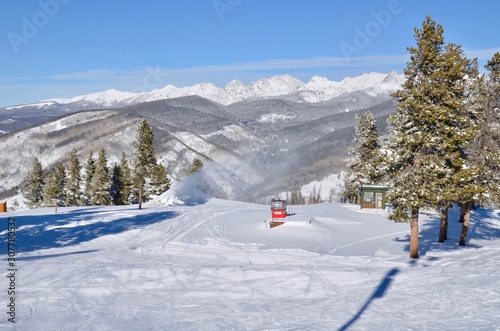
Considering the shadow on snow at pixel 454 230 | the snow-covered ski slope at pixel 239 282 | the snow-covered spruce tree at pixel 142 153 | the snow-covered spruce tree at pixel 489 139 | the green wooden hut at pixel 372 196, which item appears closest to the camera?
the snow-covered ski slope at pixel 239 282

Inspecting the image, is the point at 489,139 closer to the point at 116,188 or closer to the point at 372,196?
the point at 372,196

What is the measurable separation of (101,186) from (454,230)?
47.5 meters

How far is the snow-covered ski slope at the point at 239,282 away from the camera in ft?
39.0

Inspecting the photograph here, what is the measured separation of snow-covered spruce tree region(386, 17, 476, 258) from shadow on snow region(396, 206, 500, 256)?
5.21 meters

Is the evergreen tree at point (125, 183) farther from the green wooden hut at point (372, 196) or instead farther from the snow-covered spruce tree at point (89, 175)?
the green wooden hut at point (372, 196)

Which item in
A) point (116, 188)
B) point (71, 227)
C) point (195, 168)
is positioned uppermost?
point (195, 168)

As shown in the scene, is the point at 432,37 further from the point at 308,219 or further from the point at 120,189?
the point at 120,189

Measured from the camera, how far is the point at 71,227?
1248 inches

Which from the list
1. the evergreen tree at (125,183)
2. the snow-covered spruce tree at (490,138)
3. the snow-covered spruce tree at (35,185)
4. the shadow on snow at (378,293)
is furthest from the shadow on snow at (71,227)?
the snow-covered spruce tree at (35,185)

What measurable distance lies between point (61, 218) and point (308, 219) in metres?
21.0

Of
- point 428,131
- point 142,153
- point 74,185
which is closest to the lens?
point 428,131

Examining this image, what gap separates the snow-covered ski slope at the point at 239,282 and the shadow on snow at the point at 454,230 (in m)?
0.47

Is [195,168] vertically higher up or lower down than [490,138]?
lower down

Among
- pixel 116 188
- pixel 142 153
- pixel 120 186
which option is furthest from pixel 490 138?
pixel 116 188
